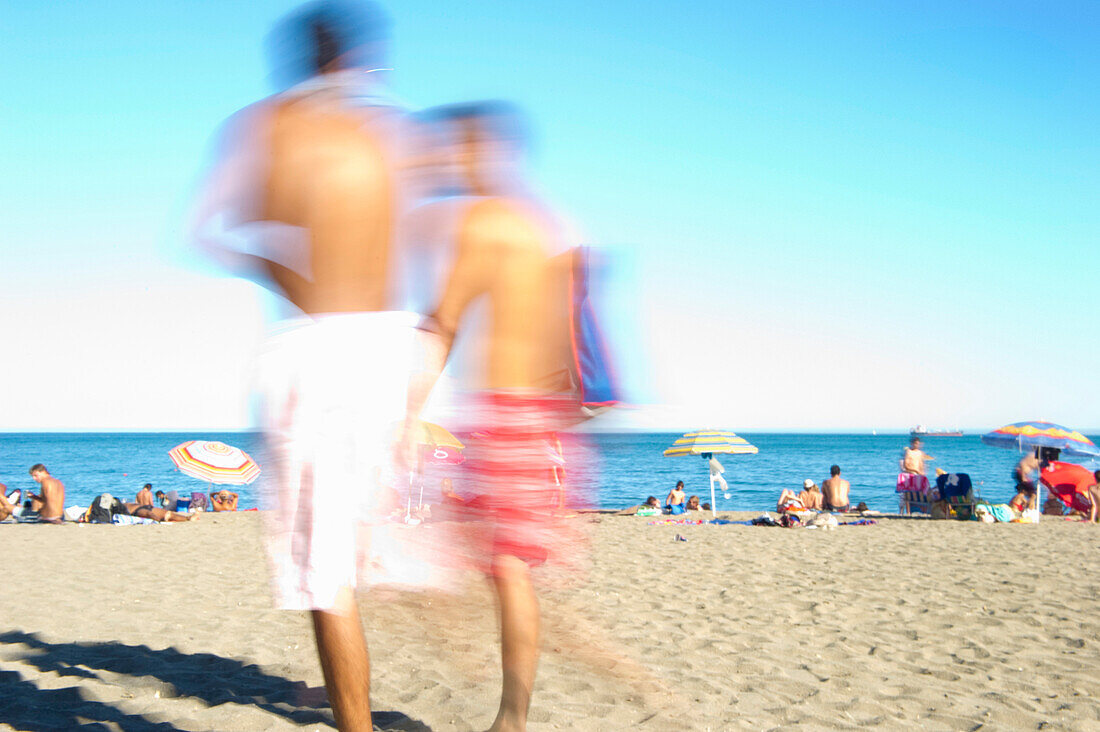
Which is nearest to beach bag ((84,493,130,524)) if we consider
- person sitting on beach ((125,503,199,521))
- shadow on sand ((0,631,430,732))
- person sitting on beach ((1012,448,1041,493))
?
person sitting on beach ((125,503,199,521))

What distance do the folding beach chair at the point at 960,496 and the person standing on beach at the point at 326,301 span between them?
12.9 m

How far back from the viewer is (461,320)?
208cm

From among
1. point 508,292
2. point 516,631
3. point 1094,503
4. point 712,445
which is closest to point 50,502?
point 712,445

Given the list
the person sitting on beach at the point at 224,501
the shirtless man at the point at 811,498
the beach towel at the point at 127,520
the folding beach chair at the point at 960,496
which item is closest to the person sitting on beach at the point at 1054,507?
the folding beach chair at the point at 960,496

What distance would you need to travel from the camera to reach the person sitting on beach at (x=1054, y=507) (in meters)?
14.0

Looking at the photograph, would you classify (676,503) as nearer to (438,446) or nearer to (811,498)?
(811,498)

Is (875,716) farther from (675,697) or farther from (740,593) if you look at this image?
(740,593)

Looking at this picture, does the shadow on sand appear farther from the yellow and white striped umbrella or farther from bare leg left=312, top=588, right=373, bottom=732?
the yellow and white striped umbrella

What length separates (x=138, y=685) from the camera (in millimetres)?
3100

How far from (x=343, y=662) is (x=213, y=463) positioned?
13.2m

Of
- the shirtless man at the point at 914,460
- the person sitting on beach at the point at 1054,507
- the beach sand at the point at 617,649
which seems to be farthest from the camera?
the shirtless man at the point at 914,460

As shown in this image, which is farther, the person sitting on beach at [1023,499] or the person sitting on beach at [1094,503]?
the person sitting on beach at [1023,499]

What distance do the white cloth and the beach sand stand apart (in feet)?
1.22

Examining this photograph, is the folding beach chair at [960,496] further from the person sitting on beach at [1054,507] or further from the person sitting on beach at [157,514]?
the person sitting on beach at [157,514]
